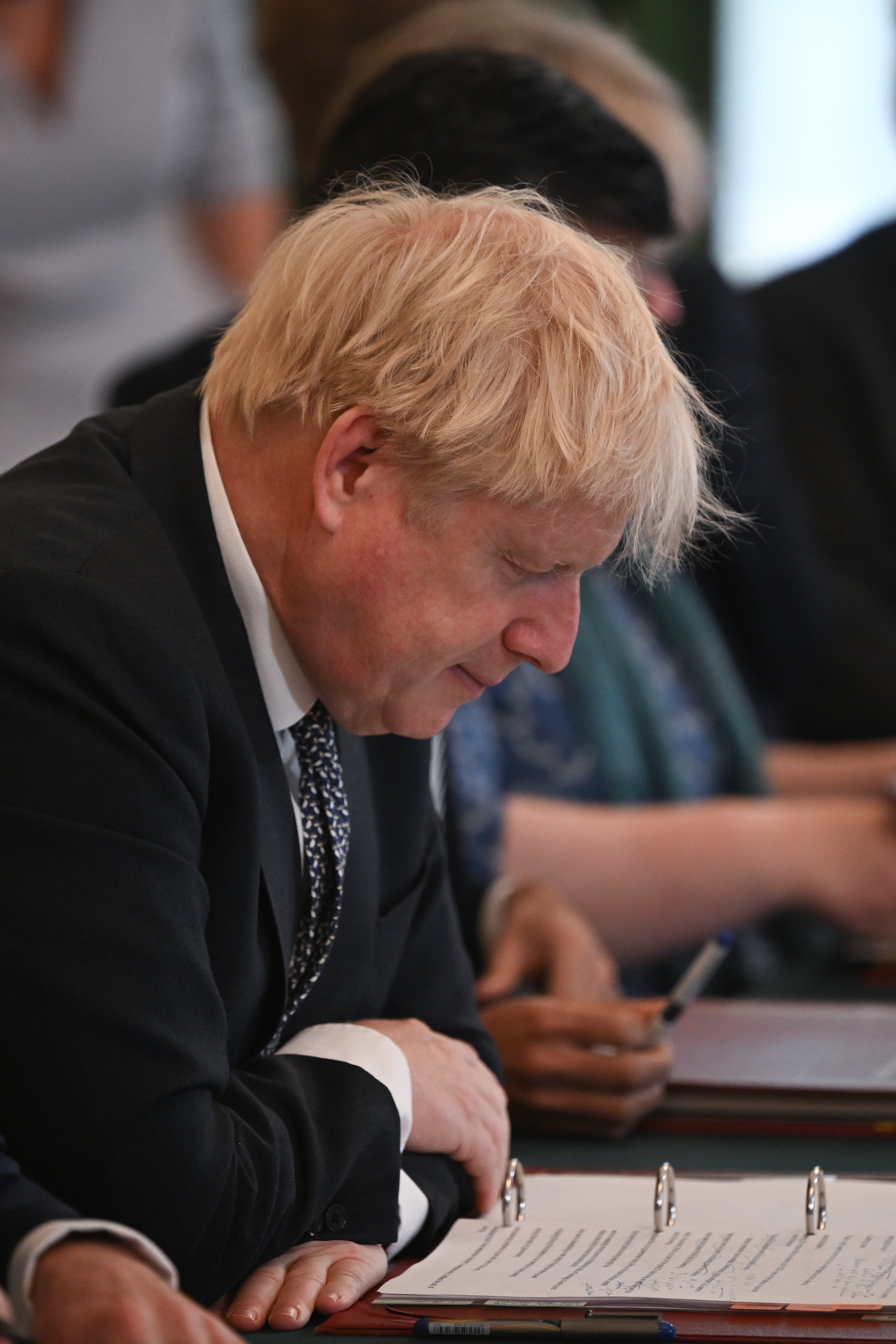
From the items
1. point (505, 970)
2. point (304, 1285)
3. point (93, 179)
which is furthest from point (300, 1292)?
point (93, 179)

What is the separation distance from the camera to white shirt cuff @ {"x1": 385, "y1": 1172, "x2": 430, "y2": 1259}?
110 cm

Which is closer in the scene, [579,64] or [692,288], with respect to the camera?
[579,64]

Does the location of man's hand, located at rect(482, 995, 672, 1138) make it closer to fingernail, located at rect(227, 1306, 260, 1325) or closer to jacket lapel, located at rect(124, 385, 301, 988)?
jacket lapel, located at rect(124, 385, 301, 988)

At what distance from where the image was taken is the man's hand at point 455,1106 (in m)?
1.16

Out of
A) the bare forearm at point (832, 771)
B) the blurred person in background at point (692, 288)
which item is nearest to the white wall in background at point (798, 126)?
the blurred person in background at point (692, 288)

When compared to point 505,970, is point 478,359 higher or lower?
higher

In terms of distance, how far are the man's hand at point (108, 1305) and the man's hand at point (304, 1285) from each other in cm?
16

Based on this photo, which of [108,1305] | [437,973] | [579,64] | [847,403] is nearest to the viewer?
[108,1305]

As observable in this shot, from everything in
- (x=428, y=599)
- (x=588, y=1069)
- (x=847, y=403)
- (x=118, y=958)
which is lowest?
(x=588, y=1069)

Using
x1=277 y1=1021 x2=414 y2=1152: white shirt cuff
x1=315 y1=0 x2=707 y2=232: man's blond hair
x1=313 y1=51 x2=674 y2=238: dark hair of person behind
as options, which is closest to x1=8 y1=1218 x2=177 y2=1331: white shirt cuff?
x1=277 y1=1021 x2=414 y2=1152: white shirt cuff

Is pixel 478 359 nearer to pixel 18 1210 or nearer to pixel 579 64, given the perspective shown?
pixel 18 1210

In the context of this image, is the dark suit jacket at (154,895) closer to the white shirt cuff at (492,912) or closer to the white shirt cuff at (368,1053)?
the white shirt cuff at (368,1053)

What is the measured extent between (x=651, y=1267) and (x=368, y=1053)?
9.1 inches

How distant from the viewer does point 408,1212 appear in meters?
1.11
